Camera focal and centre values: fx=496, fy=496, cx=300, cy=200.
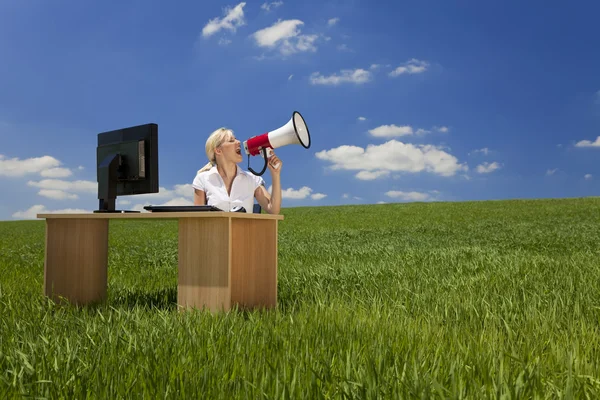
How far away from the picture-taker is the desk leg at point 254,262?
15.6 ft

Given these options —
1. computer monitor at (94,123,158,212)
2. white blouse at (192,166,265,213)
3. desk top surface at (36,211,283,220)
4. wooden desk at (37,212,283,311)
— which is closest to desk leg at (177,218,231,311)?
wooden desk at (37,212,283,311)

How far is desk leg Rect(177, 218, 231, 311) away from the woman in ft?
3.76

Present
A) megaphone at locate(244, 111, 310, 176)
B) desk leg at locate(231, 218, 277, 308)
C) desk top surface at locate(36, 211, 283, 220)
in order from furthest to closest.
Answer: megaphone at locate(244, 111, 310, 176) < desk leg at locate(231, 218, 277, 308) < desk top surface at locate(36, 211, 283, 220)

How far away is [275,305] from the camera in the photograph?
5012 mm

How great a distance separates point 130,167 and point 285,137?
1868 millimetres

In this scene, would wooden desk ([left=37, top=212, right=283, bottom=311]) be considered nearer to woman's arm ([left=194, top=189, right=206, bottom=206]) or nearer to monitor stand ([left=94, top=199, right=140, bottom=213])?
monitor stand ([left=94, top=199, right=140, bottom=213])

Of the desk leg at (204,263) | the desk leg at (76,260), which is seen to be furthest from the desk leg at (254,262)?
the desk leg at (76,260)

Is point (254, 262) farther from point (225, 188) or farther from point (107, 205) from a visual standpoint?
point (107, 205)

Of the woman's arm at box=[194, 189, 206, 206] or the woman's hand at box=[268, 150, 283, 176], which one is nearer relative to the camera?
the woman's hand at box=[268, 150, 283, 176]

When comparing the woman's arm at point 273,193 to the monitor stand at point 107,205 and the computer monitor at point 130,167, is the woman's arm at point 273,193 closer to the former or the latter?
the computer monitor at point 130,167

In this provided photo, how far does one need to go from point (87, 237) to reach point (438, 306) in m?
3.95

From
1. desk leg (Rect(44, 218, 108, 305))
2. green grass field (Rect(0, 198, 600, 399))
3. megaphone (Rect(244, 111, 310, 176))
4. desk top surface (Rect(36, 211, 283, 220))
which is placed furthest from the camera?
desk leg (Rect(44, 218, 108, 305))

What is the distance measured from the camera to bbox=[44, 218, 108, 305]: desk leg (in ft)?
18.2

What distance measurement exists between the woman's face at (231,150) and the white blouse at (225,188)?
9.3 inches
